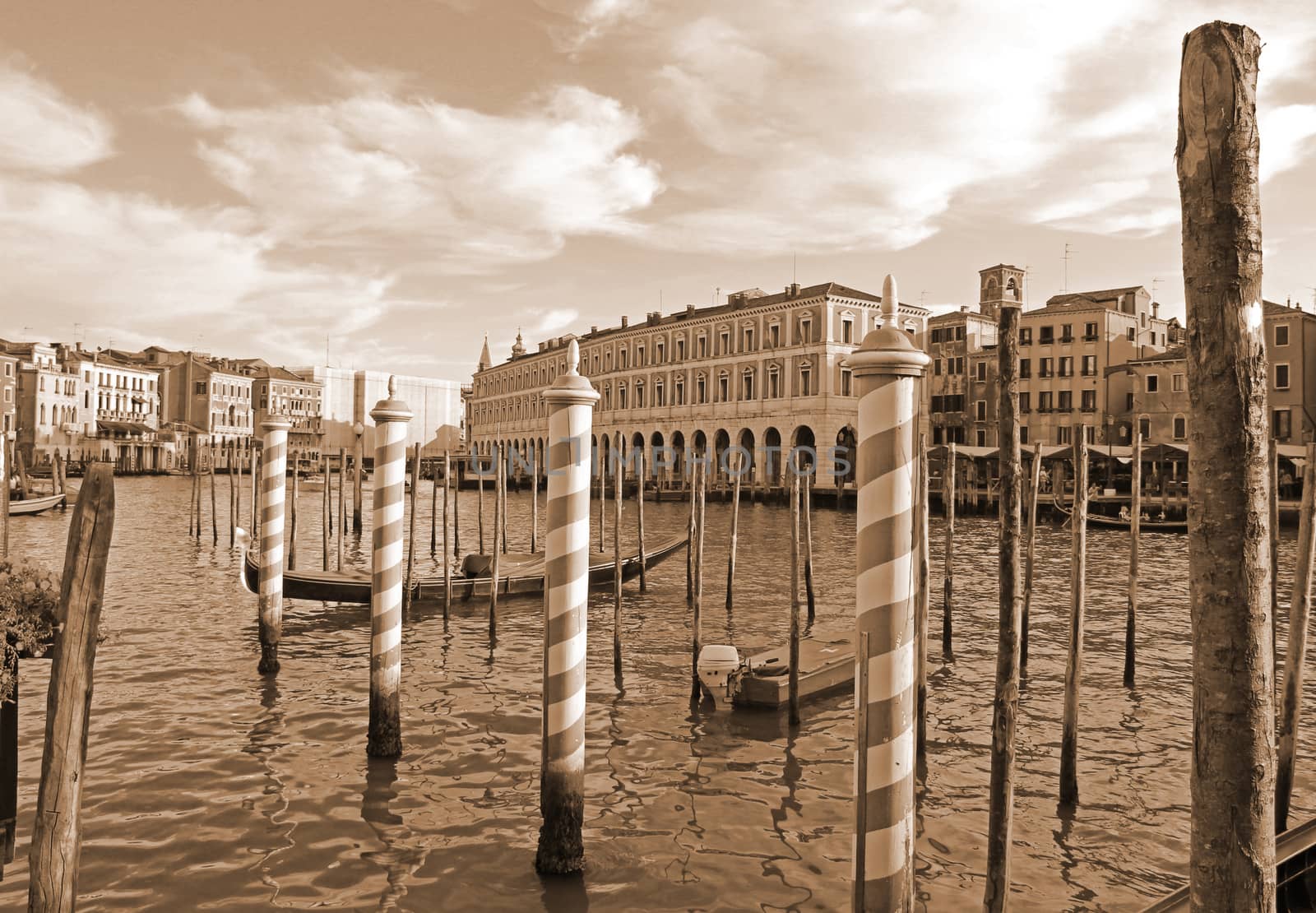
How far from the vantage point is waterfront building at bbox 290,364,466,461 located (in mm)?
75750

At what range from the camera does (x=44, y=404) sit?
50812mm

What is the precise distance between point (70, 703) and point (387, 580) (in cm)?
250

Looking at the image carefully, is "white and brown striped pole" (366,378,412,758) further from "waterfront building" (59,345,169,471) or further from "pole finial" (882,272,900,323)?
"waterfront building" (59,345,169,471)

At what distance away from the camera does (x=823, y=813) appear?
15.7 ft

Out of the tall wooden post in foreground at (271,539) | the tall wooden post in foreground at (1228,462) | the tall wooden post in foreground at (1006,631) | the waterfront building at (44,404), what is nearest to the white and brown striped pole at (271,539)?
the tall wooden post in foreground at (271,539)

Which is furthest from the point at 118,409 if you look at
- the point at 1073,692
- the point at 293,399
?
the point at 1073,692

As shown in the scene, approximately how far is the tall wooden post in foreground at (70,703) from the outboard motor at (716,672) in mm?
4734

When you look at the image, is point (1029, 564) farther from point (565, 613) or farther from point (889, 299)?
point (889, 299)

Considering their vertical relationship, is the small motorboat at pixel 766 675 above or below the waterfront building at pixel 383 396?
below

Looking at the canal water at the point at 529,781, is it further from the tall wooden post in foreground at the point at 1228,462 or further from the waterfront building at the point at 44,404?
the waterfront building at the point at 44,404

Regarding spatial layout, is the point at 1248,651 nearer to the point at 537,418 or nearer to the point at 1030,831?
the point at 1030,831

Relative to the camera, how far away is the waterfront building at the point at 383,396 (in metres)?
75.8

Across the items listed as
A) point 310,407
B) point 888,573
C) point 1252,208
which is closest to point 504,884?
point 888,573

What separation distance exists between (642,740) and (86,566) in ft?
13.2
